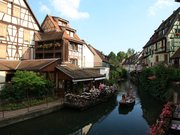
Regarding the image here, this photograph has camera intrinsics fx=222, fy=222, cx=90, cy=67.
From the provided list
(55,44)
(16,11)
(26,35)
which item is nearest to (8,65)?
(26,35)

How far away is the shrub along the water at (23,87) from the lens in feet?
68.8

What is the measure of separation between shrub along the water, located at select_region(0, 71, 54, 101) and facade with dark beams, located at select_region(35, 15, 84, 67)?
28.7ft

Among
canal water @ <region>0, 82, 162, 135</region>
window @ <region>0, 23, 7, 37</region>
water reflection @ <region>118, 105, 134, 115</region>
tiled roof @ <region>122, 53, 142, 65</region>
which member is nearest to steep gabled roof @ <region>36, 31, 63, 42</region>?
window @ <region>0, 23, 7, 37</region>

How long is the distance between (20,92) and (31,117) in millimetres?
3903

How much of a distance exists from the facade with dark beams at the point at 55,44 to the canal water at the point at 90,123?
1100 centimetres

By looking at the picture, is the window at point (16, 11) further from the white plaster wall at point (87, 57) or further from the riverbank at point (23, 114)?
the white plaster wall at point (87, 57)

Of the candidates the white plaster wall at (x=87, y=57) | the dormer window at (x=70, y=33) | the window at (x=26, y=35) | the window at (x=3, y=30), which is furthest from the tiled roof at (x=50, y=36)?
the white plaster wall at (x=87, y=57)

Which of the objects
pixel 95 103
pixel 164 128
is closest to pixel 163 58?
pixel 95 103

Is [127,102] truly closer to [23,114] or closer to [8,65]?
[23,114]

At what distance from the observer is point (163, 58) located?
137ft

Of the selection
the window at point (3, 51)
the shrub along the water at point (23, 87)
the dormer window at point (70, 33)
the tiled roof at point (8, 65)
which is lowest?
the shrub along the water at point (23, 87)

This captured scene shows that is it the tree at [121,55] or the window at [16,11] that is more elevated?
the tree at [121,55]

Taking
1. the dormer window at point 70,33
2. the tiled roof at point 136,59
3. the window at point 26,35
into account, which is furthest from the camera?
the tiled roof at point 136,59

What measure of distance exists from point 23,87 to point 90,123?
7.43 m
